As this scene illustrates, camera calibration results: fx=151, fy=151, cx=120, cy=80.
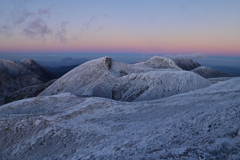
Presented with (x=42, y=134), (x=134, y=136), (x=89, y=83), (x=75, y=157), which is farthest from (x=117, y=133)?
(x=89, y=83)

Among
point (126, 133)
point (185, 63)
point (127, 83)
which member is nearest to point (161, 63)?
point (127, 83)

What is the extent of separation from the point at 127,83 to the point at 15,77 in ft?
298

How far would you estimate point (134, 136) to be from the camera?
1439 centimetres

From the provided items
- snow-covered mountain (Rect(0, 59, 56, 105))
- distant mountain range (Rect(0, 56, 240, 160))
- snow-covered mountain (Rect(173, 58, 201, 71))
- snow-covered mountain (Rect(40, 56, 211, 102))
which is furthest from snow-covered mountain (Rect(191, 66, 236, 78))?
snow-covered mountain (Rect(0, 59, 56, 105))

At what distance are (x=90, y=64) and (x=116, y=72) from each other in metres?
12.6

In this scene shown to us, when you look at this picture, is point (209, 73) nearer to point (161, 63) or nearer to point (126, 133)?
point (161, 63)

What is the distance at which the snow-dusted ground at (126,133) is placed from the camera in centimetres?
973

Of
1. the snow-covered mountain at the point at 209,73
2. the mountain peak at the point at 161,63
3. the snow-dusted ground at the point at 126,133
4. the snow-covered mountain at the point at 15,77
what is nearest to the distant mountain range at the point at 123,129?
the snow-dusted ground at the point at 126,133

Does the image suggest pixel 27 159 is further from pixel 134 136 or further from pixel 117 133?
pixel 134 136

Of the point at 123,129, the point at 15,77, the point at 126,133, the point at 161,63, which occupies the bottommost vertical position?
the point at 15,77

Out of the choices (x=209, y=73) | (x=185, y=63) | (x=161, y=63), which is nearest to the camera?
(x=161, y=63)

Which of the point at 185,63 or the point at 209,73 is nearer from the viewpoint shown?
the point at 209,73

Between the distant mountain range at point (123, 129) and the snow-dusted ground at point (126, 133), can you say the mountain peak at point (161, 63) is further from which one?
the snow-dusted ground at point (126, 133)

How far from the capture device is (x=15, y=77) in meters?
103
